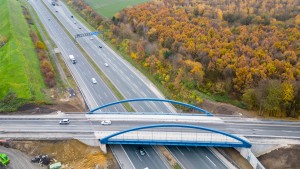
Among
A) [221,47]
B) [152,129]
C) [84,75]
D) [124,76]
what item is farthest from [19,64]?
[221,47]

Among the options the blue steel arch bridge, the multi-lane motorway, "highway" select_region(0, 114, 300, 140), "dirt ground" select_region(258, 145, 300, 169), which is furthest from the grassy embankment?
"dirt ground" select_region(258, 145, 300, 169)

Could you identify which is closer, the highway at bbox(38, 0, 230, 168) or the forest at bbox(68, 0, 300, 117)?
the forest at bbox(68, 0, 300, 117)

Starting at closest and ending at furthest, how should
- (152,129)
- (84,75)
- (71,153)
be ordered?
(71,153) < (152,129) < (84,75)

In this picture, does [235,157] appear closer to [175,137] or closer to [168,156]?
[175,137]

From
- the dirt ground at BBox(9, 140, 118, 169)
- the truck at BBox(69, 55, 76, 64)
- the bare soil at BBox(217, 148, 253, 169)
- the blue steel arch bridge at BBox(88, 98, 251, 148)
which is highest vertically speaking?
the truck at BBox(69, 55, 76, 64)

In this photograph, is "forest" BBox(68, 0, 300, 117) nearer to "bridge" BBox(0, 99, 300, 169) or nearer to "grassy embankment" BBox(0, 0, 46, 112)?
"bridge" BBox(0, 99, 300, 169)

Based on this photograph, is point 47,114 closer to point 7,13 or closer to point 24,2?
point 7,13
